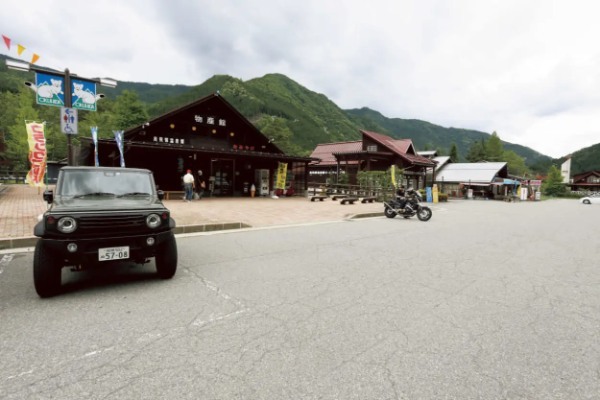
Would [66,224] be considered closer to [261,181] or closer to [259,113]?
[261,181]

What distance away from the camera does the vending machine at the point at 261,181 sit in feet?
72.9

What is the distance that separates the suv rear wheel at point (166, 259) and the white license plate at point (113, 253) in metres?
0.42

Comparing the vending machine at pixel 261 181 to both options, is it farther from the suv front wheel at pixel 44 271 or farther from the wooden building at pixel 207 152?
the suv front wheel at pixel 44 271

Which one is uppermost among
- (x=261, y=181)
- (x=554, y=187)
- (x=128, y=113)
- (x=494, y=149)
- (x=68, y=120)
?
(x=128, y=113)

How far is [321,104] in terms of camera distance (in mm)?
146125

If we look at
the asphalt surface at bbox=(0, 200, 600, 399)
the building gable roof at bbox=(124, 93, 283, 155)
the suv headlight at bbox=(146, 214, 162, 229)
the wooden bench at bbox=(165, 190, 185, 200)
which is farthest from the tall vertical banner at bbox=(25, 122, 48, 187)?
the suv headlight at bbox=(146, 214, 162, 229)

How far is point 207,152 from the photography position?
17.6 m

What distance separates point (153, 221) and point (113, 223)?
1.51 feet

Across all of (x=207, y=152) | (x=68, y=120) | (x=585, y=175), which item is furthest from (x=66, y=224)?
(x=585, y=175)

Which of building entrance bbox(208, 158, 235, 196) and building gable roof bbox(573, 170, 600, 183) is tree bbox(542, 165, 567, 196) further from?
building entrance bbox(208, 158, 235, 196)

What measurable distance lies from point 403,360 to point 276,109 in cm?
11012

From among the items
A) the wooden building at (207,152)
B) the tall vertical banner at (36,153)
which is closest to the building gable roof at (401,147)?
the wooden building at (207,152)

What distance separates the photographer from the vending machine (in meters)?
22.2

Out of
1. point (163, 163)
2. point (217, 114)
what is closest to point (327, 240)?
point (163, 163)
